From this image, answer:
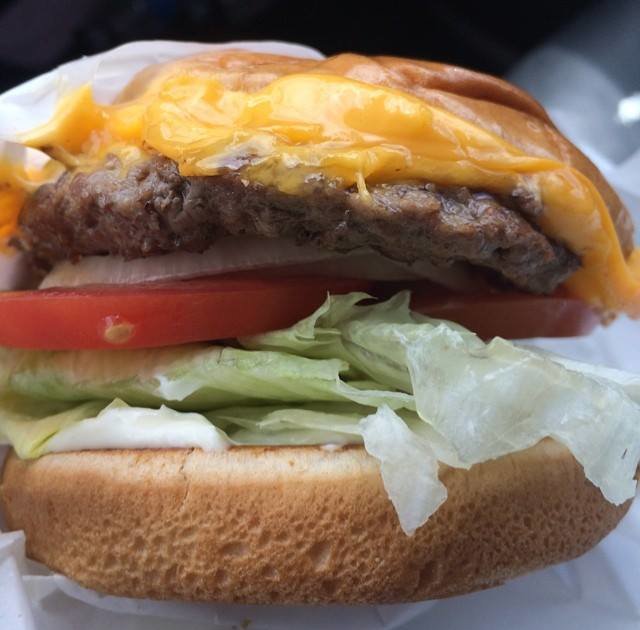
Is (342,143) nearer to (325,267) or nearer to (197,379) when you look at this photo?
(325,267)

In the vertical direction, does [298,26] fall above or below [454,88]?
below

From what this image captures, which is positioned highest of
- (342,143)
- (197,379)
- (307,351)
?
(342,143)

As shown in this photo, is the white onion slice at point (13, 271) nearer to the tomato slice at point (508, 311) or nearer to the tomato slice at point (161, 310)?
the tomato slice at point (161, 310)

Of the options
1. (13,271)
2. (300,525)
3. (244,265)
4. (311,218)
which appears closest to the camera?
(300,525)

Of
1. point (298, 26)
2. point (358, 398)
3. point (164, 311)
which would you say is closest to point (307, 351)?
point (358, 398)

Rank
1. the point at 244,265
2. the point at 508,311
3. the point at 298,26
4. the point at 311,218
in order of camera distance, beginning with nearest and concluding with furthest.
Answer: the point at 311,218 < the point at 244,265 < the point at 508,311 < the point at 298,26

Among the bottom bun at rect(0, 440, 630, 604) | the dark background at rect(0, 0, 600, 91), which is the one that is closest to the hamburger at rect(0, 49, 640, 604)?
the bottom bun at rect(0, 440, 630, 604)

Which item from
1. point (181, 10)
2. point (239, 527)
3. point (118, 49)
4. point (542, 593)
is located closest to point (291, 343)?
point (239, 527)
